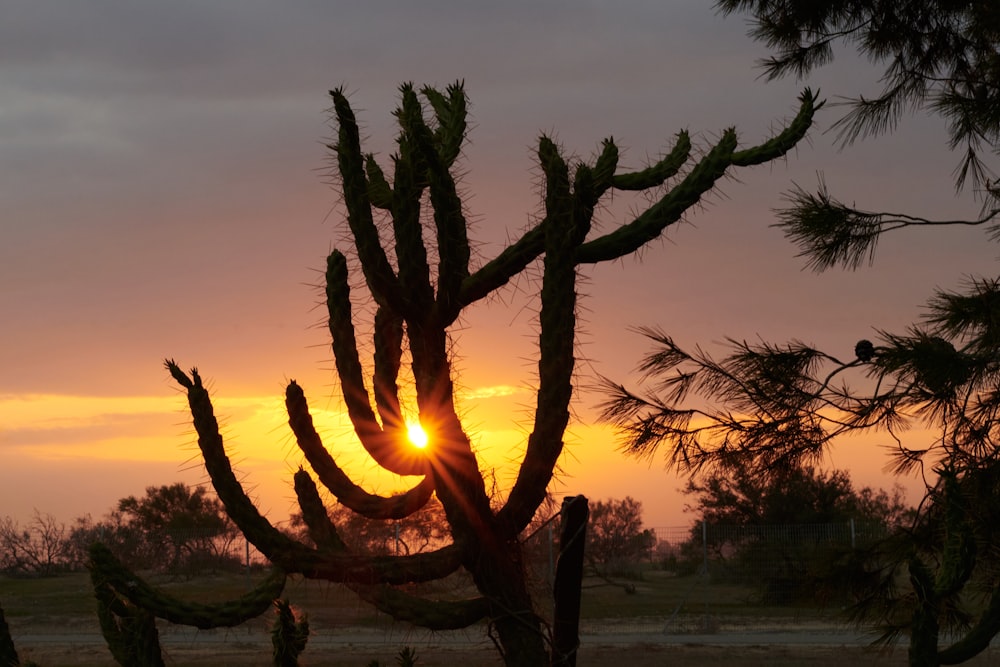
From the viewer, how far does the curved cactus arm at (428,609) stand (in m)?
5.47

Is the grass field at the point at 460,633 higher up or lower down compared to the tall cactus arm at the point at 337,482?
lower down

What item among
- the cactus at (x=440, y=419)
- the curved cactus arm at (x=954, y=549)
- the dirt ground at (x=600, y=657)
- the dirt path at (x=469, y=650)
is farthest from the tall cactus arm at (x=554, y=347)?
the dirt ground at (x=600, y=657)

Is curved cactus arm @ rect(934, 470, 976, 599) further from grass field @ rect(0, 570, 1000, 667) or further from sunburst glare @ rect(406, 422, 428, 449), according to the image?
grass field @ rect(0, 570, 1000, 667)

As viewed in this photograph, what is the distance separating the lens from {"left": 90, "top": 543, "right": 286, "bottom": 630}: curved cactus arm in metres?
5.64

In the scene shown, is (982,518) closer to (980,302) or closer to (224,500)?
(980,302)

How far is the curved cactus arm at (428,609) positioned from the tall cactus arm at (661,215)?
1978mm

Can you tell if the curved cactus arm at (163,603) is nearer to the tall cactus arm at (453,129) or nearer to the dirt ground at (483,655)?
the tall cactus arm at (453,129)

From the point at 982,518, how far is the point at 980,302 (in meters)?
1.45

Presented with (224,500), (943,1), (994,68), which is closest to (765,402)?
(224,500)

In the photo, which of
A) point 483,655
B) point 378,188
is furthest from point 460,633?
point 378,188

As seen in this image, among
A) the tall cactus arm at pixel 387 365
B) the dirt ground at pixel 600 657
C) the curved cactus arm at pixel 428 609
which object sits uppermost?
the tall cactus arm at pixel 387 365

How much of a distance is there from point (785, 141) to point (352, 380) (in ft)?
12.1

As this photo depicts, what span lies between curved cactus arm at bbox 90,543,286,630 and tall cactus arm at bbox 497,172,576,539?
153 cm

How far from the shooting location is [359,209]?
5.40 m
